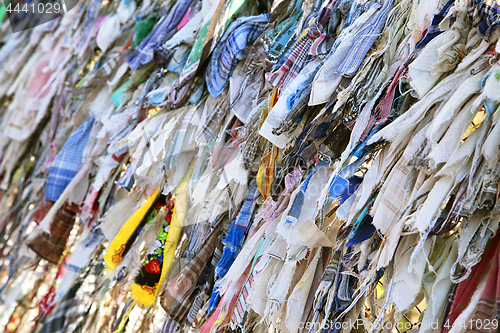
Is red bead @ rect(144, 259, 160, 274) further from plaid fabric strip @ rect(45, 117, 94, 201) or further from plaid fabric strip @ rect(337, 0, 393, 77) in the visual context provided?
plaid fabric strip @ rect(337, 0, 393, 77)

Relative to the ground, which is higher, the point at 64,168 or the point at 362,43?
the point at 362,43

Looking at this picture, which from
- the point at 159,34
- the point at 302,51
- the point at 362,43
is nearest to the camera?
the point at 362,43

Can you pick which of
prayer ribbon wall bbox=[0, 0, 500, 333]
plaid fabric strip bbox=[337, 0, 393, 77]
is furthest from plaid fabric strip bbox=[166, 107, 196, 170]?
plaid fabric strip bbox=[337, 0, 393, 77]

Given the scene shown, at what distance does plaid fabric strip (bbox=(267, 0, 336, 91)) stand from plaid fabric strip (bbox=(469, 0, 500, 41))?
0.30m

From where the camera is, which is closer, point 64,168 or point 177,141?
point 177,141

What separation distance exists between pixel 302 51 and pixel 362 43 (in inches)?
5.7

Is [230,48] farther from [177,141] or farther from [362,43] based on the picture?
[362,43]

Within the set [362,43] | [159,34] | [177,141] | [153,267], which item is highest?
[362,43]

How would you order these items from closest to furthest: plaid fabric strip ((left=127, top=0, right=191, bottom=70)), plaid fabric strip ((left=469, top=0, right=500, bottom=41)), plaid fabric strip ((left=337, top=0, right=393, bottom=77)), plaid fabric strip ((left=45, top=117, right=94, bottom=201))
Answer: plaid fabric strip ((left=469, top=0, right=500, bottom=41))
plaid fabric strip ((left=337, top=0, right=393, bottom=77))
plaid fabric strip ((left=127, top=0, right=191, bottom=70))
plaid fabric strip ((left=45, top=117, right=94, bottom=201))

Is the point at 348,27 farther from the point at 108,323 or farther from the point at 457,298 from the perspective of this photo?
the point at 108,323

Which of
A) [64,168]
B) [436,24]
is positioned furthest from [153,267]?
[436,24]

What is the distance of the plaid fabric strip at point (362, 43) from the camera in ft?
2.55

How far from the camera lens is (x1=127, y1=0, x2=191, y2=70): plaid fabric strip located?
128cm

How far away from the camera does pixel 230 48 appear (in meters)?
1.05
